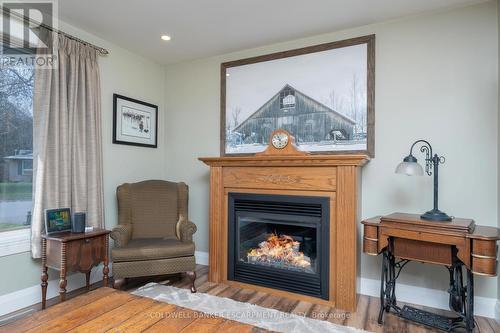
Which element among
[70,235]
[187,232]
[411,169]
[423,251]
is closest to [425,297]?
[423,251]

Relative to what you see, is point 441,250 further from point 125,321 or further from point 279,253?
point 125,321

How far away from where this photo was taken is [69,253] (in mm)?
2375

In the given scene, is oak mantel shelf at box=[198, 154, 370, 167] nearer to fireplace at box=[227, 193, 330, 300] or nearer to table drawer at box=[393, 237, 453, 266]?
fireplace at box=[227, 193, 330, 300]

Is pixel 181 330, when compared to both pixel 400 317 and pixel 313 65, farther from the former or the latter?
pixel 313 65

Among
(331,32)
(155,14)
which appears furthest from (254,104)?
(155,14)

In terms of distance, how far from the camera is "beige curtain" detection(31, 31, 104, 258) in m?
2.53

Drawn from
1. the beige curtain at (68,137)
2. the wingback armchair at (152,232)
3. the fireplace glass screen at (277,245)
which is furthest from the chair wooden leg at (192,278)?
the beige curtain at (68,137)

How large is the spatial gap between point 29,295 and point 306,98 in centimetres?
308

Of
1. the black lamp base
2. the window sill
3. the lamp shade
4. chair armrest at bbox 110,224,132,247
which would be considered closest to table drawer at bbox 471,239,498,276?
the black lamp base

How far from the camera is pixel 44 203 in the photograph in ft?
8.42

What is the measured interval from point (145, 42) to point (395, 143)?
9.01 feet

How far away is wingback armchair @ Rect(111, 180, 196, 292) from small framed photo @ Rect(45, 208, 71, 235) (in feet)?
1.30

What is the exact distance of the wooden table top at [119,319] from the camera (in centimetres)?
140

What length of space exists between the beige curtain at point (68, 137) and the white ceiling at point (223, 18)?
0.37 m
